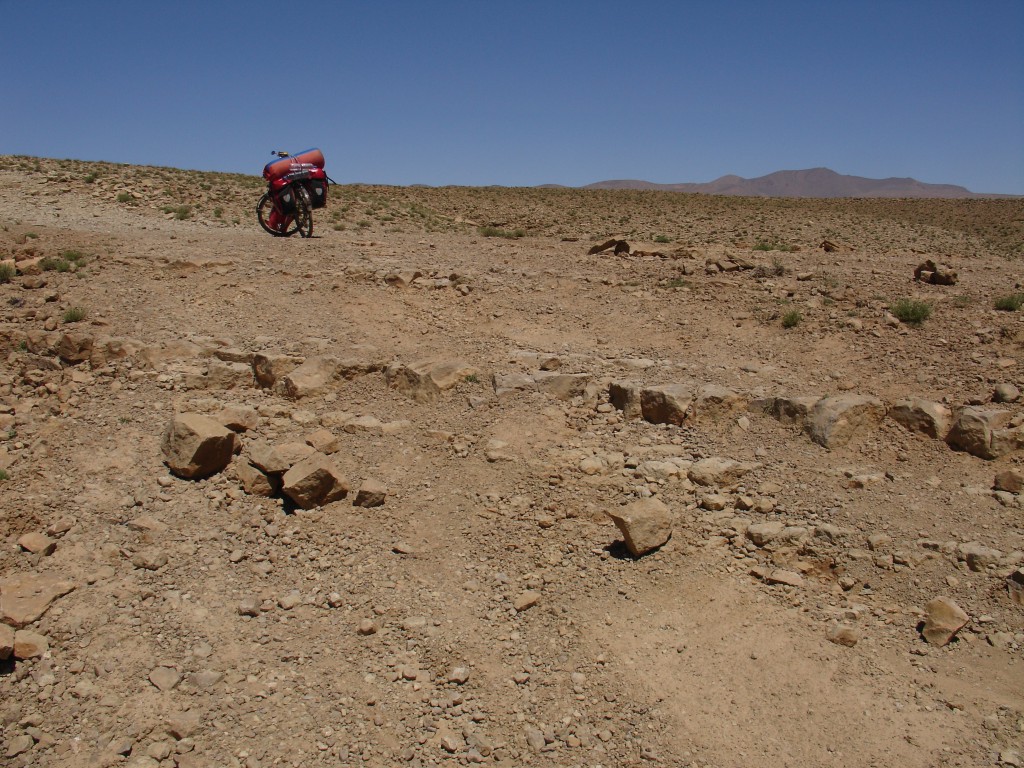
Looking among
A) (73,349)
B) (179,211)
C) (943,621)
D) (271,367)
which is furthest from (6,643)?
(179,211)

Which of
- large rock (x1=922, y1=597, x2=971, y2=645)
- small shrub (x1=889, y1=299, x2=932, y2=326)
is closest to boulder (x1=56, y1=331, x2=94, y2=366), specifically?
large rock (x1=922, y1=597, x2=971, y2=645)

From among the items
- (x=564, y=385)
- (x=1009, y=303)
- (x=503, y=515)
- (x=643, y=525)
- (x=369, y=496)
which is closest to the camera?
(x=643, y=525)

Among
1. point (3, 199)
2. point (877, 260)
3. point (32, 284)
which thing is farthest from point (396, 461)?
point (3, 199)

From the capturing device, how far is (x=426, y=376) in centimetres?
619

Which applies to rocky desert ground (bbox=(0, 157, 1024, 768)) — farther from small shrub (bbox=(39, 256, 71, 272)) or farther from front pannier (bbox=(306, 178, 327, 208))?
front pannier (bbox=(306, 178, 327, 208))

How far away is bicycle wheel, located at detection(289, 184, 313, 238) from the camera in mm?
10156

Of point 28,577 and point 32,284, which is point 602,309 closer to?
point 28,577

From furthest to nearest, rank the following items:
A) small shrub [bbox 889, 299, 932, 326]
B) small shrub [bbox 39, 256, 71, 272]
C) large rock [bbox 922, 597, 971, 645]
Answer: small shrub [bbox 39, 256, 71, 272] < small shrub [bbox 889, 299, 932, 326] < large rock [bbox 922, 597, 971, 645]

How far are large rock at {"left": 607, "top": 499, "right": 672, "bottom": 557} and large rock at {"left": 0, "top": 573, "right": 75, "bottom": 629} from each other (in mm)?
3522

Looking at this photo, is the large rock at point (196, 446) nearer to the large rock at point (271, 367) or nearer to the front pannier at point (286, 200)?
the large rock at point (271, 367)

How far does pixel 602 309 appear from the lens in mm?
7547

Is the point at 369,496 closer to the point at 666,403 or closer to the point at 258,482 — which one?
the point at 258,482

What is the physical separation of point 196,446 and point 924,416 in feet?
17.7

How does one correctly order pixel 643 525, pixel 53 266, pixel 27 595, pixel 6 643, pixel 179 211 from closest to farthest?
1. pixel 6 643
2. pixel 27 595
3. pixel 643 525
4. pixel 53 266
5. pixel 179 211
